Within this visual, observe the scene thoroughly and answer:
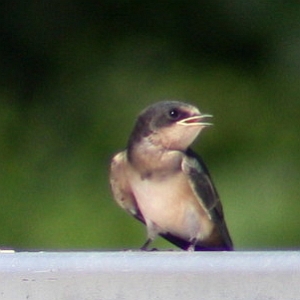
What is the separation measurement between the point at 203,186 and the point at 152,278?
60 centimetres

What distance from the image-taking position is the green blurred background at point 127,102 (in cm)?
267

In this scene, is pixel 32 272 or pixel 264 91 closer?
pixel 32 272

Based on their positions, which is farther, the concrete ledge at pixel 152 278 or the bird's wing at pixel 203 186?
the bird's wing at pixel 203 186

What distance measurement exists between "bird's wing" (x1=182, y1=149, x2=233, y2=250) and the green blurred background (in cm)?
78

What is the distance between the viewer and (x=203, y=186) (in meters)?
1.76

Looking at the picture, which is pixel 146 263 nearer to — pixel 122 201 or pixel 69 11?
pixel 122 201

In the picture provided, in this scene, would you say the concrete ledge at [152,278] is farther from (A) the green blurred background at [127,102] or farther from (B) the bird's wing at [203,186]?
(A) the green blurred background at [127,102]

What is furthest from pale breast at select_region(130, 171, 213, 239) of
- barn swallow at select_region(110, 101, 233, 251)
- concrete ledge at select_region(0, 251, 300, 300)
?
concrete ledge at select_region(0, 251, 300, 300)

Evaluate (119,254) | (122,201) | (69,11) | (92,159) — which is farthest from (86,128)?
(119,254)

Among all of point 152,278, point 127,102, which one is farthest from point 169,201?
point 127,102

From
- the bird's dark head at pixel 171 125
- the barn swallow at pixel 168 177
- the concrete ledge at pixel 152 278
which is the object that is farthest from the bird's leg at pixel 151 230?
the concrete ledge at pixel 152 278

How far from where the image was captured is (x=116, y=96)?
2.77m

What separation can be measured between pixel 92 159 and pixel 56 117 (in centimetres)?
17

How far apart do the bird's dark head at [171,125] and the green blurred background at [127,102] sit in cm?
83
